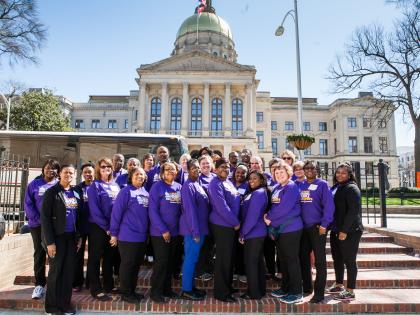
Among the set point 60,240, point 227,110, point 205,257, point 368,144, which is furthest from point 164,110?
point 60,240

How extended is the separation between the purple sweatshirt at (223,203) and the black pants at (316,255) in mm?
1126

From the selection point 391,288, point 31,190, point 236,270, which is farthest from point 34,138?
point 391,288

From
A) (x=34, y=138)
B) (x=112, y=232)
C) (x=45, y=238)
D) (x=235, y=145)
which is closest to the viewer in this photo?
(x=45, y=238)

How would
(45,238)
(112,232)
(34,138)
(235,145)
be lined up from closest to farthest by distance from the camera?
(45,238) < (112,232) < (34,138) < (235,145)

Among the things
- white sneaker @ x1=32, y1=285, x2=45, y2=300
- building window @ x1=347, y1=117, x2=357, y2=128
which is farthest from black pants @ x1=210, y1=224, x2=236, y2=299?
building window @ x1=347, y1=117, x2=357, y2=128

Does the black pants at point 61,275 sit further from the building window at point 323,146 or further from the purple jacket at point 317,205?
the building window at point 323,146

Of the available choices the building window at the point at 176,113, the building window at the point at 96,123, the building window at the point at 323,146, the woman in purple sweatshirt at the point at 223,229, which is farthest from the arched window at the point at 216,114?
the woman in purple sweatshirt at the point at 223,229

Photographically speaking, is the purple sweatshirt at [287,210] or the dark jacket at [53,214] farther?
the purple sweatshirt at [287,210]

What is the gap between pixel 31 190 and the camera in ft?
16.9

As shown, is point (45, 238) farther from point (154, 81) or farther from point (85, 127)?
point (85, 127)

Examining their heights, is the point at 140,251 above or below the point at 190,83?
below

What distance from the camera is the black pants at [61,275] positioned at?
174 inches

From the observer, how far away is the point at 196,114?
5484 cm

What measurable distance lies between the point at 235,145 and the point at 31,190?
4664cm
